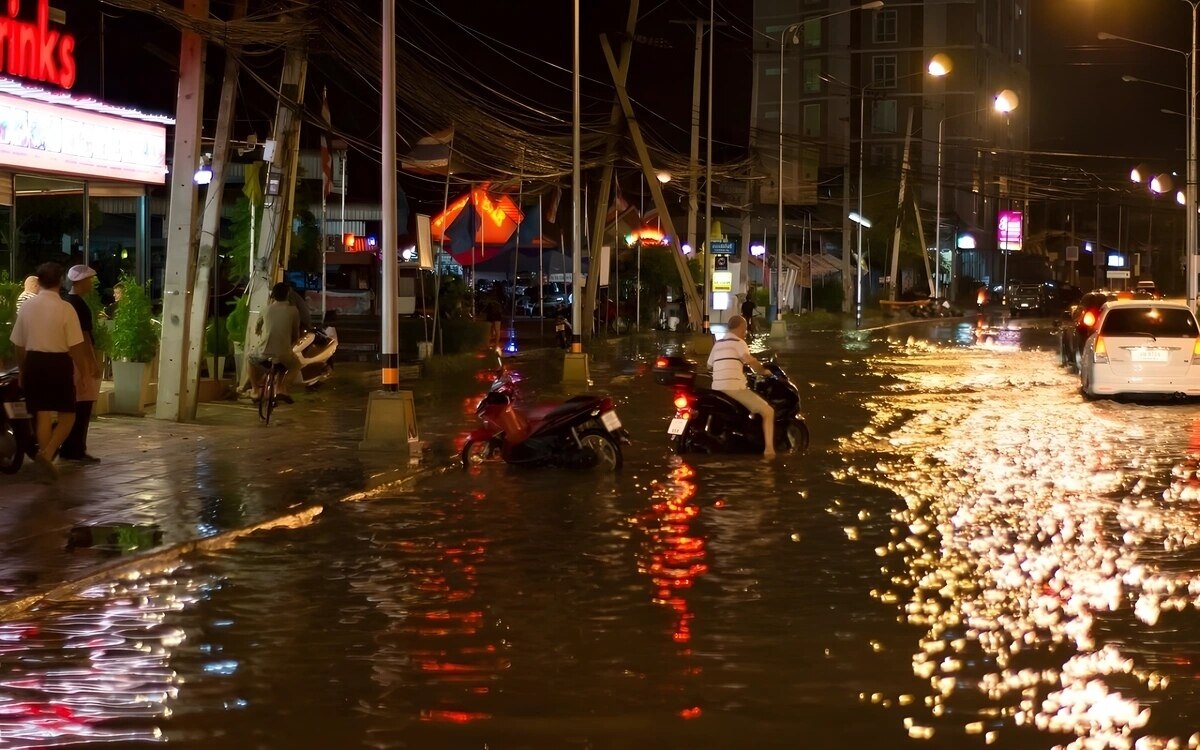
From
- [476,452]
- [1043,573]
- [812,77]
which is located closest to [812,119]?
[812,77]

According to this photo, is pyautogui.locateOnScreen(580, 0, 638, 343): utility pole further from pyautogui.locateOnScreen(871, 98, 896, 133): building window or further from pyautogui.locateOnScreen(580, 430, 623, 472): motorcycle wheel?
pyautogui.locateOnScreen(871, 98, 896, 133): building window

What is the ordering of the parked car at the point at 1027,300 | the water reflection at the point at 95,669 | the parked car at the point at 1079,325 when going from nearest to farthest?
the water reflection at the point at 95,669, the parked car at the point at 1079,325, the parked car at the point at 1027,300

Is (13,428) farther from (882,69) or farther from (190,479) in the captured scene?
(882,69)

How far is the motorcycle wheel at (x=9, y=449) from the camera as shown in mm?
13953

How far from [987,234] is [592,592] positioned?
115m

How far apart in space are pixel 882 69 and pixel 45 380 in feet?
332

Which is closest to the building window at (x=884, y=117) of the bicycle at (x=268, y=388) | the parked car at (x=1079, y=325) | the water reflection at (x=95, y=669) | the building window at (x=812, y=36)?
the building window at (x=812, y=36)

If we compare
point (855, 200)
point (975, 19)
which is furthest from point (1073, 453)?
point (975, 19)

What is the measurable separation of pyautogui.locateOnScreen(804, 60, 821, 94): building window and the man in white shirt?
9588 cm

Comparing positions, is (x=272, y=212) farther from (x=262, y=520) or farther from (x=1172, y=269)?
(x=1172, y=269)

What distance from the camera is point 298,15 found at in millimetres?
21469

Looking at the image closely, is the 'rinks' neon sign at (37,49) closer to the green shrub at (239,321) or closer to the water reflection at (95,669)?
the green shrub at (239,321)

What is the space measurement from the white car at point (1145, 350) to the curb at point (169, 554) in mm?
13928

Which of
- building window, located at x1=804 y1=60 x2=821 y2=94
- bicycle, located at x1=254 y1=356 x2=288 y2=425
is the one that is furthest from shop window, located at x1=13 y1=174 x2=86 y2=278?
building window, located at x1=804 y1=60 x2=821 y2=94
